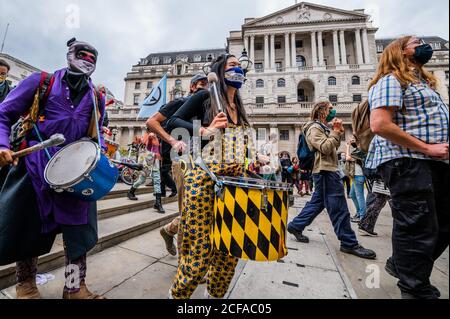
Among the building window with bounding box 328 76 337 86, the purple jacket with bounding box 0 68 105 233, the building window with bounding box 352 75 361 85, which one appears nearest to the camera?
the purple jacket with bounding box 0 68 105 233

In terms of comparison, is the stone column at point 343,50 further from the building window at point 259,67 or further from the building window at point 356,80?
the building window at point 259,67

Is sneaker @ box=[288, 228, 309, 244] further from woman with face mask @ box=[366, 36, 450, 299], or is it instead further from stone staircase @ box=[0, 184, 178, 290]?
stone staircase @ box=[0, 184, 178, 290]

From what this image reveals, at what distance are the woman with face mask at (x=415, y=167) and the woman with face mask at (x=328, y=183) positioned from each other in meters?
1.28

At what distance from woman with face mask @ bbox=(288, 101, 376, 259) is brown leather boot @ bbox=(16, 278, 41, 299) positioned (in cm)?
289

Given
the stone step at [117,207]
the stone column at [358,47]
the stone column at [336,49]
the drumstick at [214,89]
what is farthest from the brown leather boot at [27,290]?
the stone column at [358,47]

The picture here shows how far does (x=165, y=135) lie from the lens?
4.48 feet

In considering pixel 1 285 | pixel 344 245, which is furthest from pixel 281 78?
pixel 1 285

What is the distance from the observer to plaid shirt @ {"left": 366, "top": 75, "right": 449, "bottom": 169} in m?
1.23

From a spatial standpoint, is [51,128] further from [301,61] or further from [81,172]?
[301,61]

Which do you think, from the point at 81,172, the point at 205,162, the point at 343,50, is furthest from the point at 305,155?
the point at 343,50

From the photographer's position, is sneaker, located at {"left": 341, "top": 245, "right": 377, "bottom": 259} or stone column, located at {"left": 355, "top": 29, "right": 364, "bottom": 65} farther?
stone column, located at {"left": 355, "top": 29, "right": 364, "bottom": 65}

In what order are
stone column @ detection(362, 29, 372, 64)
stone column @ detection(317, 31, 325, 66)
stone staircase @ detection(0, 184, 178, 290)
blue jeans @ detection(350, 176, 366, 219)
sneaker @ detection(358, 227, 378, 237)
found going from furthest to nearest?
stone column @ detection(317, 31, 325, 66) → stone column @ detection(362, 29, 372, 64) → blue jeans @ detection(350, 176, 366, 219) → sneaker @ detection(358, 227, 378, 237) → stone staircase @ detection(0, 184, 178, 290)

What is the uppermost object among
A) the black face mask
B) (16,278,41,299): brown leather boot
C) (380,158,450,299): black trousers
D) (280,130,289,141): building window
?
(280,130,289,141): building window

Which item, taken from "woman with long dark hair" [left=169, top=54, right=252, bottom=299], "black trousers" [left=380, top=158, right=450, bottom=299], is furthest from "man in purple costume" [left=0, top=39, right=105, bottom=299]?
"black trousers" [left=380, top=158, right=450, bottom=299]
